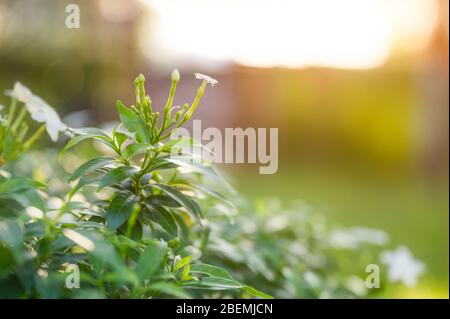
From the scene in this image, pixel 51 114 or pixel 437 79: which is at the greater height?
pixel 437 79

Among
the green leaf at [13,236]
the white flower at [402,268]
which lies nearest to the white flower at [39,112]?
the green leaf at [13,236]

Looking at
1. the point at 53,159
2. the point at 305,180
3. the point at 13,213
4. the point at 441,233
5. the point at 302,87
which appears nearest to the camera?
the point at 13,213

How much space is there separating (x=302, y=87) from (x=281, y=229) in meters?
6.01

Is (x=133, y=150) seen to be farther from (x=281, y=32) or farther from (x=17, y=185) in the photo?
(x=281, y=32)

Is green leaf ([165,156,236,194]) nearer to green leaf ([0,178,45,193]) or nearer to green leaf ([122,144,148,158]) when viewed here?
green leaf ([122,144,148,158])

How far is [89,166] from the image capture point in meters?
0.72

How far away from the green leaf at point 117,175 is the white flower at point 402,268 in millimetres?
771

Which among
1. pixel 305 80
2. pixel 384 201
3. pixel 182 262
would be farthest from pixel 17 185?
pixel 305 80

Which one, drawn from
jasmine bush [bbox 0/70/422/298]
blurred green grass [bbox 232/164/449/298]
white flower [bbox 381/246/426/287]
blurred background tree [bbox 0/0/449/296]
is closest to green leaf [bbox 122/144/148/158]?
jasmine bush [bbox 0/70/422/298]

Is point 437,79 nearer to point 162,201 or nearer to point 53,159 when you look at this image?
point 53,159

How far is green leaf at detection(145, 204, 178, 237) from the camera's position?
743 mm

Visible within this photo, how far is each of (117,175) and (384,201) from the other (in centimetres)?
433
